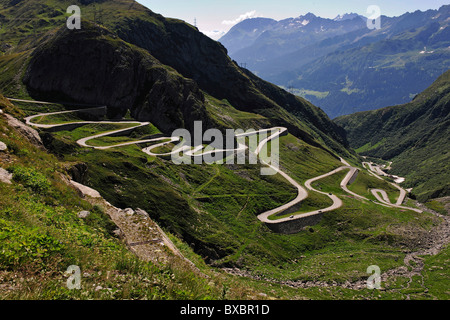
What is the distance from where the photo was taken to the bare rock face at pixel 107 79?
421 feet

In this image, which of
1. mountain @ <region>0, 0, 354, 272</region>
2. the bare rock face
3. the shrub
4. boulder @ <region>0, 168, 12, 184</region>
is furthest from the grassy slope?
the bare rock face

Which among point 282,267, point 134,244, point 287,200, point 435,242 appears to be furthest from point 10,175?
point 435,242

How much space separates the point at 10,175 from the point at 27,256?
33.7 ft

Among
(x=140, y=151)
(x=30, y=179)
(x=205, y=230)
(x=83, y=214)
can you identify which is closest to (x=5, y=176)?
(x=30, y=179)

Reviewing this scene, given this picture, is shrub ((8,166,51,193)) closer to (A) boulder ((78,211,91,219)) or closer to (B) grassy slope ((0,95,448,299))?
(B) grassy slope ((0,95,448,299))

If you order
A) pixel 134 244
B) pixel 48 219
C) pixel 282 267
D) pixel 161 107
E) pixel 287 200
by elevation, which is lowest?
pixel 282 267

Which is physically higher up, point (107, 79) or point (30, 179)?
point (107, 79)

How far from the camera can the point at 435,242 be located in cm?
11694

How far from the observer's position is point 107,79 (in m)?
136

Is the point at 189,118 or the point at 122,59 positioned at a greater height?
the point at 122,59

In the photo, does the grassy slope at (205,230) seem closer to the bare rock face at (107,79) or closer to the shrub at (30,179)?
the shrub at (30,179)

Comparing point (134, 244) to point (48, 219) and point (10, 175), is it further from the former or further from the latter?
point (10, 175)

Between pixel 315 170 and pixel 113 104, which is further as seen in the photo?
pixel 315 170

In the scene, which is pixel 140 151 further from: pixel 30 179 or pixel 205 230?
pixel 30 179
